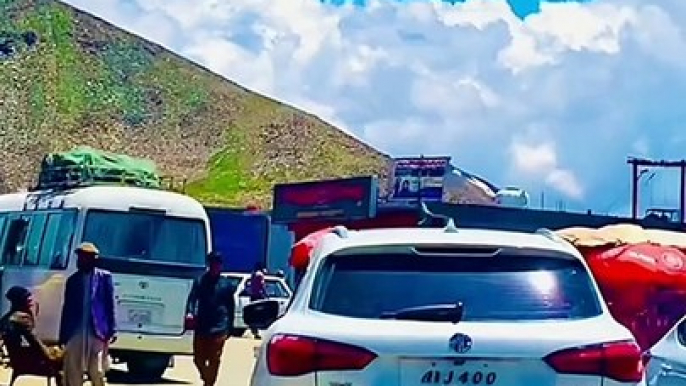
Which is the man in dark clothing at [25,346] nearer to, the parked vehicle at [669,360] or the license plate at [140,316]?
the license plate at [140,316]

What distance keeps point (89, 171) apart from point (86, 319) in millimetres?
9088

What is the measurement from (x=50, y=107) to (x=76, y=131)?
4240 mm

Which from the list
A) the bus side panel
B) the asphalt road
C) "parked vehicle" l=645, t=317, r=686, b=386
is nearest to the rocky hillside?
the bus side panel

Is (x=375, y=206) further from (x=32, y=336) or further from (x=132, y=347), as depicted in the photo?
(x=32, y=336)

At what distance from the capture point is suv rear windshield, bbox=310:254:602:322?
8414mm

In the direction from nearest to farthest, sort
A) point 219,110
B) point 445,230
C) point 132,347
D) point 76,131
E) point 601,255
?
point 445,230 → point 132,347 → point 601,255 → point 76,131 → point 219,110

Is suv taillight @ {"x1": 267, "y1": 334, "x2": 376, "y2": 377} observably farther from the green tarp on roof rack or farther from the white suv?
the green tarp on roof rack

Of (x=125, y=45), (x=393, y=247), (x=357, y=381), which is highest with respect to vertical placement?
(x=125, y=45)

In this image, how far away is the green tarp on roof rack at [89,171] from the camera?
25.0 m

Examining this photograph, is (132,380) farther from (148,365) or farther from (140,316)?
(140,316)

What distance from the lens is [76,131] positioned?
13738cm

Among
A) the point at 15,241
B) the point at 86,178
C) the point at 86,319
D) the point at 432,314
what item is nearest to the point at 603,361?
the point at 432,314

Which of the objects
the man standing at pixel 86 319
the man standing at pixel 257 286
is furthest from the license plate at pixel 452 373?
the man standing at pixel 257 286

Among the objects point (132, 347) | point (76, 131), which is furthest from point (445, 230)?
point (76, 131)
